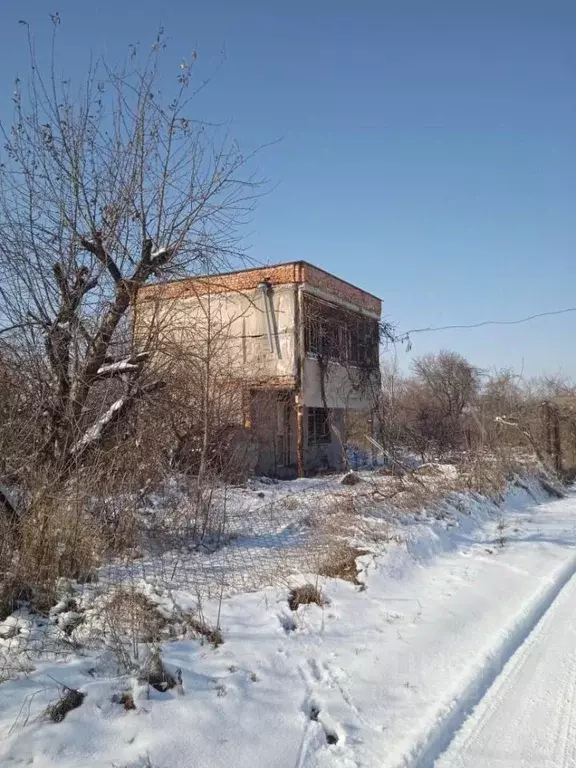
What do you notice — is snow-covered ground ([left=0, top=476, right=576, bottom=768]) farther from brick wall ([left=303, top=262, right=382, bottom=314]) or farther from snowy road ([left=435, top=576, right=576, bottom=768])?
brick wall ([left=303, top=262, right=382, bottom=314])

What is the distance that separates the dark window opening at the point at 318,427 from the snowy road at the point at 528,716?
14708 millimetres

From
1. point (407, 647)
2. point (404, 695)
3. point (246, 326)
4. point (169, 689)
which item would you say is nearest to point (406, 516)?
point (407, 647)

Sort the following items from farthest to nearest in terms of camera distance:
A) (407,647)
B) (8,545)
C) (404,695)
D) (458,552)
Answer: (458,552) → (8,545) → (407,647) → (404,695)

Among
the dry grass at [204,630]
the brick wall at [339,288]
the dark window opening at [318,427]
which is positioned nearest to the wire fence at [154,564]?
the dry grass at [204,630]

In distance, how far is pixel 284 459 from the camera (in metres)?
17.7

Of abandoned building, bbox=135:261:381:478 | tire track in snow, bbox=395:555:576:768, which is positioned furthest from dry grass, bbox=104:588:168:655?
abandoned building, bbox=135:261:381:478

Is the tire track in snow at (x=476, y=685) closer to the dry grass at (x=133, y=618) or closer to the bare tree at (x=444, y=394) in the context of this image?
the dry grass at (x=133, y=618)

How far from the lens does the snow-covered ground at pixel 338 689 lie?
2990 mm

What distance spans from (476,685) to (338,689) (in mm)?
946

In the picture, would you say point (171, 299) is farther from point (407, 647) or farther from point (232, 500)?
point (407, 647)

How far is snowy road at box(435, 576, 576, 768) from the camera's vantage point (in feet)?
10.0

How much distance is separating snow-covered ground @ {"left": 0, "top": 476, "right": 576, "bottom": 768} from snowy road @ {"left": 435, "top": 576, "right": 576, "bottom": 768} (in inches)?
0.4

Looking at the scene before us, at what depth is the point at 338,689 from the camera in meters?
3.72

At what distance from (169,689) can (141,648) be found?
557 mm
